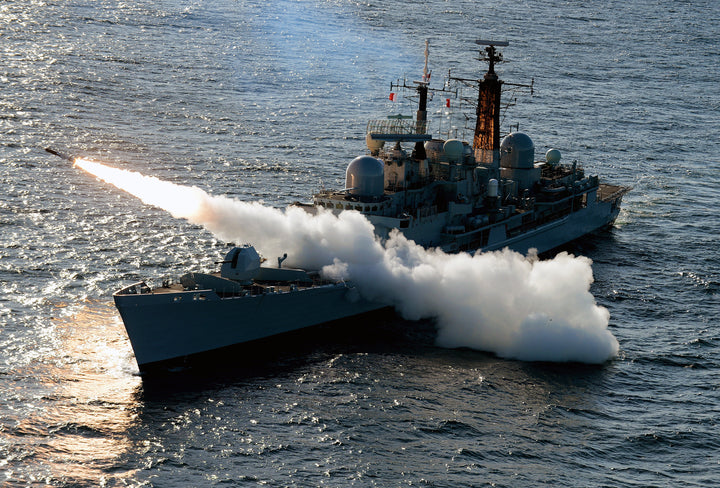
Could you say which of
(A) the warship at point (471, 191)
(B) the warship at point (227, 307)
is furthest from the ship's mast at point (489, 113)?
(B) the warship at point (227, 307)

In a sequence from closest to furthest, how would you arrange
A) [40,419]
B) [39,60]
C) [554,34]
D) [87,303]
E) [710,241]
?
[40,419], [87,303], [710,241], [39,60], [554,34]

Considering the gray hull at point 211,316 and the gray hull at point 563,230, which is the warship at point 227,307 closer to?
the gray hull at point 211,316

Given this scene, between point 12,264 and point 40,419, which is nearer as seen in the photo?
point 40,419

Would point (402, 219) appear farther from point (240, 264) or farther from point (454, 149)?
point (240, 264)

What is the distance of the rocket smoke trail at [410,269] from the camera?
146 ft

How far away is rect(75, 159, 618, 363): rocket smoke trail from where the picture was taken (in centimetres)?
4450

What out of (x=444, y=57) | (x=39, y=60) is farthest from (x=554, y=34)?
(x=39, y=60)

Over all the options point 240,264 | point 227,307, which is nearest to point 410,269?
point 240,264

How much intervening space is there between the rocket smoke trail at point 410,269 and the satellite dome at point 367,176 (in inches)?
101

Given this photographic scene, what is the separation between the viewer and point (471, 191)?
2210 inches

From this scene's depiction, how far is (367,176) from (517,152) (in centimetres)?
1751

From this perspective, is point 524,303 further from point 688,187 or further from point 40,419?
point 688,187

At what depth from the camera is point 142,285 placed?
129 ft

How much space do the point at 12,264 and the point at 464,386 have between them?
1031 inches
